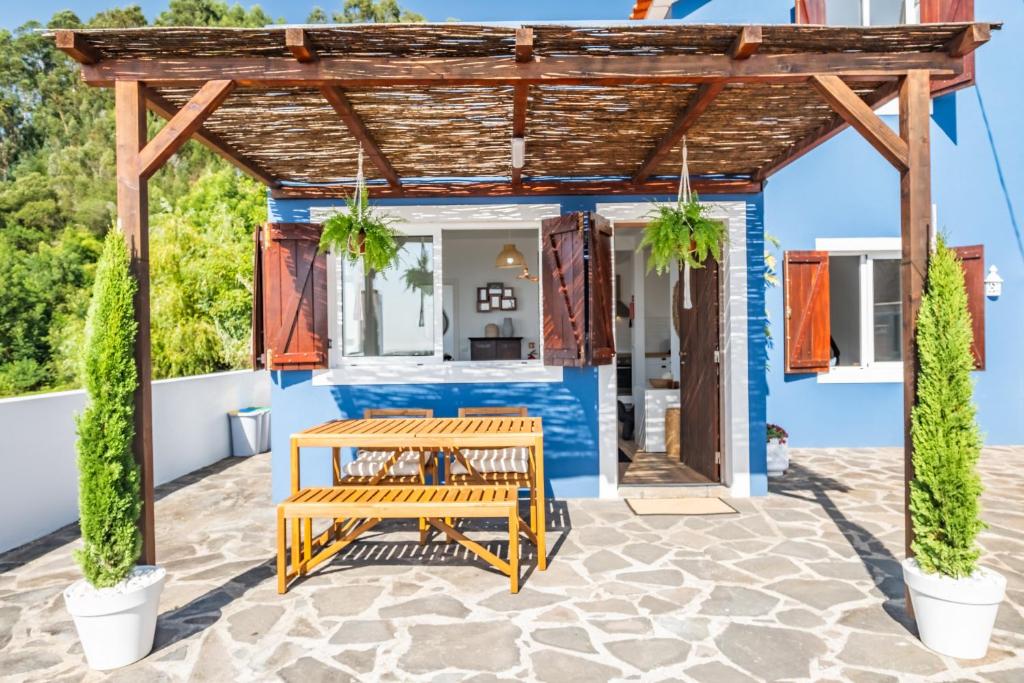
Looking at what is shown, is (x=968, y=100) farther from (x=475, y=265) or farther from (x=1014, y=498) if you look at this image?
(x=475, y=265)

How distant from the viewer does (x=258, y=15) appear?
74.1 feet

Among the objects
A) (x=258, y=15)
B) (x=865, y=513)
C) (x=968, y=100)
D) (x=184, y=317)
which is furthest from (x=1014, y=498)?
(x=258, y=15)

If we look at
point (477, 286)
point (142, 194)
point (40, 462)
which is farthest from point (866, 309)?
point (40, 462)

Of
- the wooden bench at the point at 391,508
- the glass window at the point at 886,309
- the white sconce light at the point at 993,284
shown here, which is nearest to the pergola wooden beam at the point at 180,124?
the wooden bench at the point at 391,508

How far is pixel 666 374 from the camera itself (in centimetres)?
723

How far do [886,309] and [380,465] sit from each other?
5.94m

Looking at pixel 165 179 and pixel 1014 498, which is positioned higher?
pixel 165 179

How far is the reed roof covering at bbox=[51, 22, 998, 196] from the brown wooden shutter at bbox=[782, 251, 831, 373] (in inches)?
86.3

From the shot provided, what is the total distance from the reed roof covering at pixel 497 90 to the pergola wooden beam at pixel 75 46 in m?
0.01

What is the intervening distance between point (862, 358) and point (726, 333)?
9.48 feet

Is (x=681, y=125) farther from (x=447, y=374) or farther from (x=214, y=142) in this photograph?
(x=214, y=142)

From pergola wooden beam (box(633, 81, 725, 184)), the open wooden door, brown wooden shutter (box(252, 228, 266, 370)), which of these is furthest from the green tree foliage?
brown wooden shutter (box(252, 228, 266, 370))

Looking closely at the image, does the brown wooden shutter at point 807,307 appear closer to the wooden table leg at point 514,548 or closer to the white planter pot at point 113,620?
the wooden table leg at point 514,548

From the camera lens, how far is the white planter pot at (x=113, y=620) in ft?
8.10
